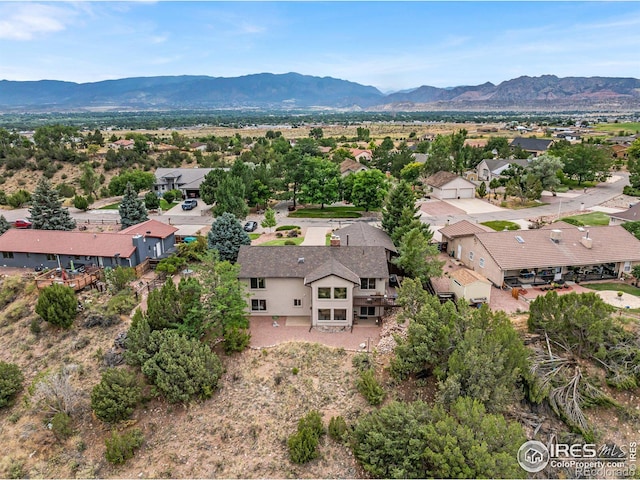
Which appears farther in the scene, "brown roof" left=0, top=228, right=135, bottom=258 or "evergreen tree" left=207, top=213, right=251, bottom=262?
"evergreen tree" left=207, top=213, right=251, bottom=262

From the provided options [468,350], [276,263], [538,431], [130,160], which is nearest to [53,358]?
[276,263]

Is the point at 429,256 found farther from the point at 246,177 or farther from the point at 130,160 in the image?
the point at 130,160

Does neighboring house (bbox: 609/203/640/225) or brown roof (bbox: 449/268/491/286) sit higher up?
neighboring house (bbox: 609/203/640/225)

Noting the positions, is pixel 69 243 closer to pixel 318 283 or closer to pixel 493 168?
pixel 318 283

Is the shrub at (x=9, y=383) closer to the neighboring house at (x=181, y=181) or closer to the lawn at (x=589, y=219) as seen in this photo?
the neighboring house at (x=181, y=181)

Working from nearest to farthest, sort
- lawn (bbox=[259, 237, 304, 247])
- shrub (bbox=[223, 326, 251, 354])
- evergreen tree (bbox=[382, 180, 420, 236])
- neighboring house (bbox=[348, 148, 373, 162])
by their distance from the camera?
shrub (bbox=[223, 326, 251, 354]) → evergreen tree (bbox=[382, 180, 420, 236]) → lawn (bbox=[259, 237, 304, 247]) → neighboring house (bbox=[348, 148, 373, 162])

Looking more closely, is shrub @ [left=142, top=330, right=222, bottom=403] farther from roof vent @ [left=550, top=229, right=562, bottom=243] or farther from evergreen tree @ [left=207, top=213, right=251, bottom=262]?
roof vent @ [left=550, top=229, right=562, bottom=243]

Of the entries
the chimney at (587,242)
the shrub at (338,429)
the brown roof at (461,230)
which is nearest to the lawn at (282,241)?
the brown roof at (461,230)

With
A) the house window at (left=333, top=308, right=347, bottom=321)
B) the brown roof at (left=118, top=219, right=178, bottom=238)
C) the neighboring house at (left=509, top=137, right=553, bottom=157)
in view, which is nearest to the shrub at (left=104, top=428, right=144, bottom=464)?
the house window at (left=333, top=308, right=347, bottom=321)
